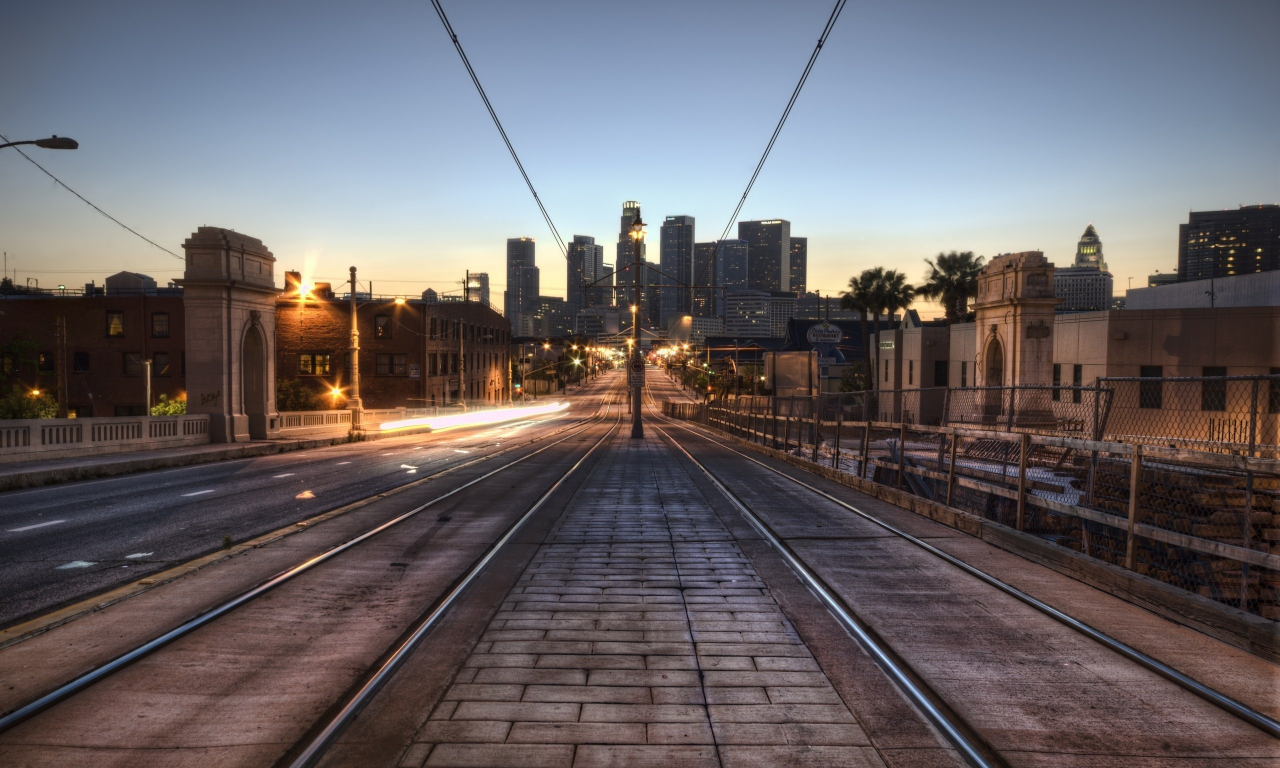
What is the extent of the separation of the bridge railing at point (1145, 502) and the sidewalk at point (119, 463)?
17.8 metres

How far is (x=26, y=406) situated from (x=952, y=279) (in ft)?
197

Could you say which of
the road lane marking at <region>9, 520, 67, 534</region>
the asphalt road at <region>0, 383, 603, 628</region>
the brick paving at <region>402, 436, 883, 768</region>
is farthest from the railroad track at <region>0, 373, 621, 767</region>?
Result: the road lane marking at <region>9, 520, 67, 534</region>

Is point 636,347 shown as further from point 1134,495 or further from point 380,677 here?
point 380,677

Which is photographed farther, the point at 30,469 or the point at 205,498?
the point at 30,469

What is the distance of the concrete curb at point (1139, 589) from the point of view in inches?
215

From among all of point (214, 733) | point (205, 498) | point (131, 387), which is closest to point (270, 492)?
point (205, 498)

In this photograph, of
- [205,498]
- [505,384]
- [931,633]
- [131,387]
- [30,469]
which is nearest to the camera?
[931,633]

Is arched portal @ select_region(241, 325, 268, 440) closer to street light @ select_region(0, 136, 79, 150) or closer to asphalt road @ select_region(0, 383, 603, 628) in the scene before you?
asphalt road @ select_region(0, 383, 603, 628)

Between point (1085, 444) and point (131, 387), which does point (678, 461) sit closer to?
point (1085, 444)

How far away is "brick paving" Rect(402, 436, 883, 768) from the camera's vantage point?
3.93 meters

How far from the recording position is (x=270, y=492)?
48.5ft

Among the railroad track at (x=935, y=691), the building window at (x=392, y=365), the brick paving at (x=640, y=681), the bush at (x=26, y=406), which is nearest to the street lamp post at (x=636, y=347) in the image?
the railroad track at (x=935, y=691)

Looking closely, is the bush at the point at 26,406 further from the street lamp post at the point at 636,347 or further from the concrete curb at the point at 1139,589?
the concrete curb at the point at 1139,589

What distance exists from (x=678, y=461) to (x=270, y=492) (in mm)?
11654
